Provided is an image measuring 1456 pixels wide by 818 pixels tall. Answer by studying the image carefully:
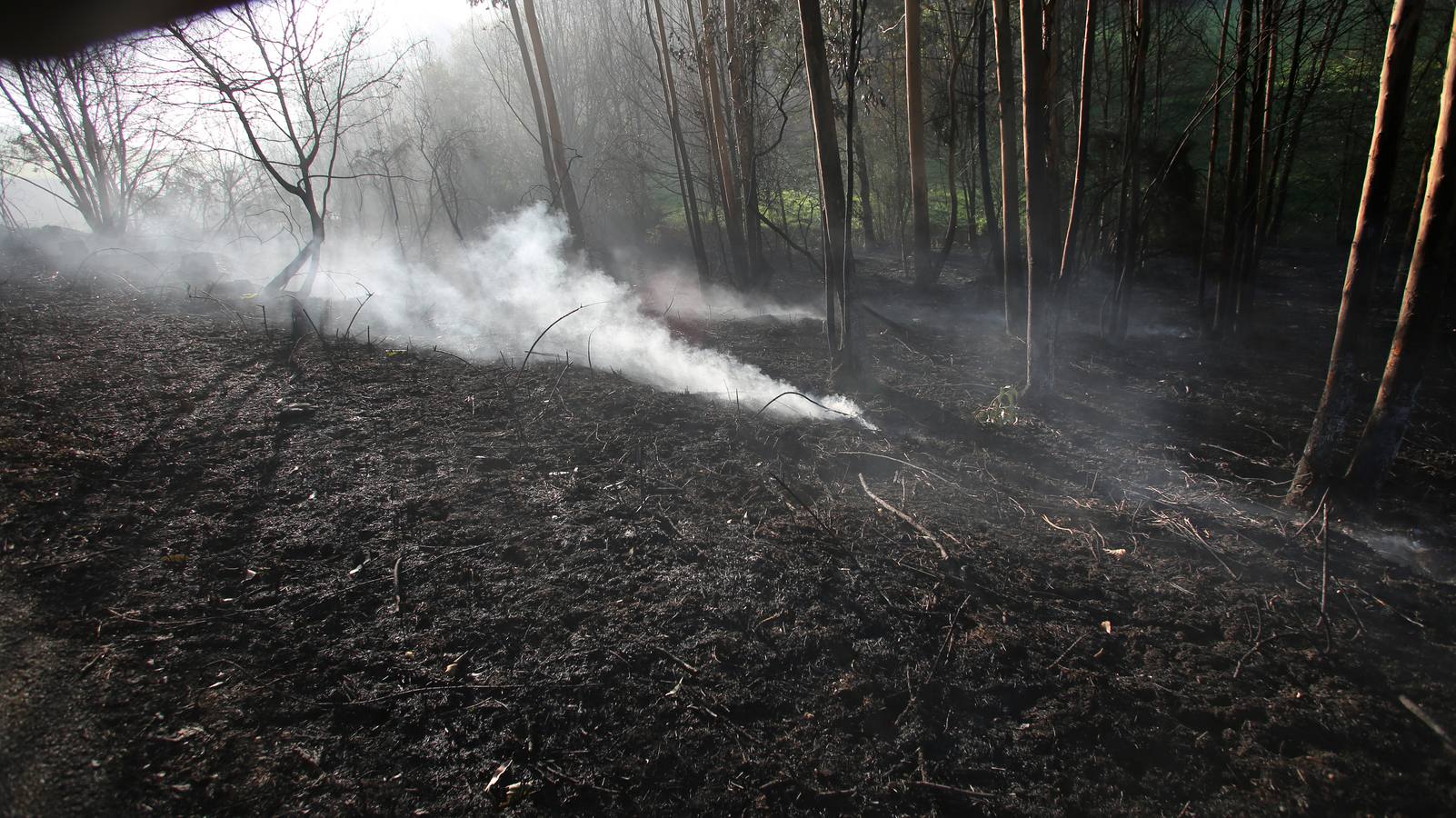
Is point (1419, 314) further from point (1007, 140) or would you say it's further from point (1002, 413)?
point (1007, 140)

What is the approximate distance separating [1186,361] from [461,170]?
923 inches

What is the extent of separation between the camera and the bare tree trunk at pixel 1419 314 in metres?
2.98

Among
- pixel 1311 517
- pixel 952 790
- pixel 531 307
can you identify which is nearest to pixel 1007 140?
pixel 1311 517

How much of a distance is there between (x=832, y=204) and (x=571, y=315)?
5.03 meters

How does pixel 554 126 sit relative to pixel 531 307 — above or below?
above

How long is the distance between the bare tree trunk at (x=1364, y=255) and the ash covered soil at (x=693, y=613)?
43 centimetres

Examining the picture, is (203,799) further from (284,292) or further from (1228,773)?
(284,292)

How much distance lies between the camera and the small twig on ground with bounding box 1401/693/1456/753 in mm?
2182

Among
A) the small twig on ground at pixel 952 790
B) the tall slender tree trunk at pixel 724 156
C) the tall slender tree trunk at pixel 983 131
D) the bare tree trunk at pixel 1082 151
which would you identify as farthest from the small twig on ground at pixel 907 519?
the tall slender tree trunk at pixel 724 156

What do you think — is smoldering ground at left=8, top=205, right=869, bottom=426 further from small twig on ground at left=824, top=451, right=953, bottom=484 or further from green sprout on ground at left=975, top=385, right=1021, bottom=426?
green sprout on ground at left=975, top=385, right=1021, bottom=426

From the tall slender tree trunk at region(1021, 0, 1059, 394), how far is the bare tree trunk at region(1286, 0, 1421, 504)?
6.29 ft

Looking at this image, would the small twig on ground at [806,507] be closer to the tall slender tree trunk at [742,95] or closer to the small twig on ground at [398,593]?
the small twig on ground at [398,593]

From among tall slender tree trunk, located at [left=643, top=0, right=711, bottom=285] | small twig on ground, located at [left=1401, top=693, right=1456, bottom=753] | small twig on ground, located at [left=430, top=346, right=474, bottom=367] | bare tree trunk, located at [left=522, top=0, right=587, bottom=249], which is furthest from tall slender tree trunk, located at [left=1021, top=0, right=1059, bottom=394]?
bare tree trunk, located at [left=522, top=0, right=587, bottom=249]

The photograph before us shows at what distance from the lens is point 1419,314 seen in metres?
3.22
